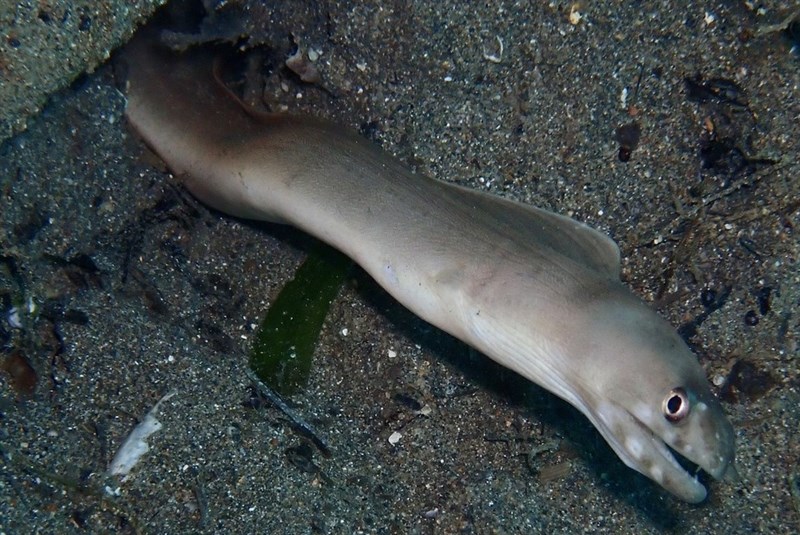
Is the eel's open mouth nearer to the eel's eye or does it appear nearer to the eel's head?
the eel's head

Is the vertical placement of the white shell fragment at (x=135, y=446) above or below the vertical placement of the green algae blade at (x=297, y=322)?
below

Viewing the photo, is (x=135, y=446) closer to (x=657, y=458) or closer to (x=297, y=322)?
(x=297, y=322)

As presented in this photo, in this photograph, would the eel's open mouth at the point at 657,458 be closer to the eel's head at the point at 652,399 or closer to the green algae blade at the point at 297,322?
the eel's head at the point at 652,399

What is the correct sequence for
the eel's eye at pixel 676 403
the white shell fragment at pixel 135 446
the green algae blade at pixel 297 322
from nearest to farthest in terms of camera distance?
1. the eel's eye at pixel 676 403
2. the white shell fragment at pixel 135 446
3. the green algae blade at pixel 297 322

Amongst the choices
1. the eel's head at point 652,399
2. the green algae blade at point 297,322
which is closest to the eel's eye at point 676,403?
the eel's head at point 652,399

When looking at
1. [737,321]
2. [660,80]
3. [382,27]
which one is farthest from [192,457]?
[660,80]

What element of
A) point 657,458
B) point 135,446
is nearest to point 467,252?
point 657,458

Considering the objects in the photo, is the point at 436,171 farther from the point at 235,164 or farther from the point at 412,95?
the point at 235,164
